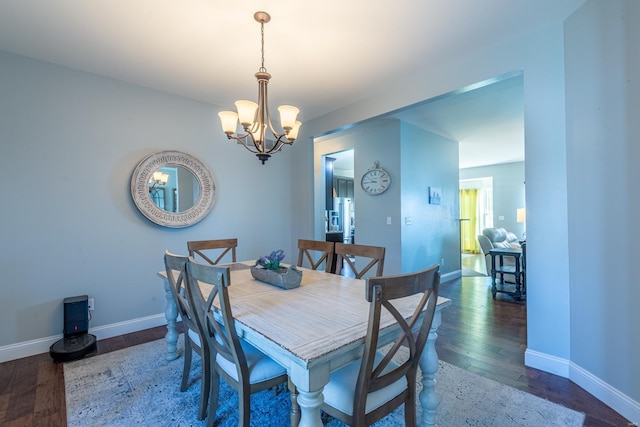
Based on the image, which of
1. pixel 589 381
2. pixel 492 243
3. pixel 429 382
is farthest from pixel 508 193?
pixel 429 382

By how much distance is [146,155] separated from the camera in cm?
299

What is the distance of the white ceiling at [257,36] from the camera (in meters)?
1.86

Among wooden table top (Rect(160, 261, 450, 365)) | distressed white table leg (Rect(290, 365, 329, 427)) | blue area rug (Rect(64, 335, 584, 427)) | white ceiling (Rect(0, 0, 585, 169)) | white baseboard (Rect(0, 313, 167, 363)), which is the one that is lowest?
blue area rug (Rect(64, 335, 584, 427))

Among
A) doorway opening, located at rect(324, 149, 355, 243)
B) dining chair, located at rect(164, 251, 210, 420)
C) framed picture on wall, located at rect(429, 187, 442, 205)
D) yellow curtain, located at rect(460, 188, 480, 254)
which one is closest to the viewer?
dining chair, located at rect(164, 251, 210, 420)

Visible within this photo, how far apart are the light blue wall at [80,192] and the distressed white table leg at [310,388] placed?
2.66 metres

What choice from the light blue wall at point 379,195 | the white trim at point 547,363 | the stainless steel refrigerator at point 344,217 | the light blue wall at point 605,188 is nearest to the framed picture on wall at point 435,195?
the light blue wall at point 379,195

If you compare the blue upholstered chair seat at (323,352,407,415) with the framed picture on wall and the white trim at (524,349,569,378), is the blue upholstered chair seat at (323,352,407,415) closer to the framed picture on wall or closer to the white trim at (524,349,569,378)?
the white trim at (524,349,569,378)

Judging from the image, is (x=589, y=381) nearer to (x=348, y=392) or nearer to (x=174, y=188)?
(x=348, y=392)

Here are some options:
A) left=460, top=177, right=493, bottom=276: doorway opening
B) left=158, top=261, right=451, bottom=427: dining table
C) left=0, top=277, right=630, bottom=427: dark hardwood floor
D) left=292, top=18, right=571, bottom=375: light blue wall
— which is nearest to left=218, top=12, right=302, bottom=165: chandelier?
left=158, top=261, right=451, bottom=427: dining table

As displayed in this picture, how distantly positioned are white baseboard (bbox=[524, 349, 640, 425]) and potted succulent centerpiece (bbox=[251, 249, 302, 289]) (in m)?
1.91

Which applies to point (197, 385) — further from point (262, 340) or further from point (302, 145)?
point (302, 145)

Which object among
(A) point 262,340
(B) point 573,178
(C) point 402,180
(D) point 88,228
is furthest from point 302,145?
(A) point 262,340

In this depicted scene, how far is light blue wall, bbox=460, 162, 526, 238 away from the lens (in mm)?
7578

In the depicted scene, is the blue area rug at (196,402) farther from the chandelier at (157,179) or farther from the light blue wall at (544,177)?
the chandelier at (157,179)
